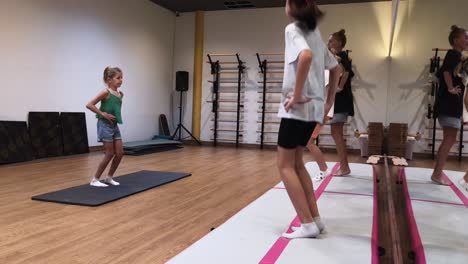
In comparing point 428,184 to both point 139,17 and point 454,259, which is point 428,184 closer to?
point 454,259

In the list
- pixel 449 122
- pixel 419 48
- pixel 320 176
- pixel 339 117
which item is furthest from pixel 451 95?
pixel 320 176

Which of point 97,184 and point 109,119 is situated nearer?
point 109,119

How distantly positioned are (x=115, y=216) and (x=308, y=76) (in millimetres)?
1680

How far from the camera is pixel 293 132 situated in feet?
6.08

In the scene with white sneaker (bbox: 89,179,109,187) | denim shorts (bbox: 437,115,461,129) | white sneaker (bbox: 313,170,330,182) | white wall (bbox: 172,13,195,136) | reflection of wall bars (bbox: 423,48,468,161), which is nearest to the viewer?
reflection of wall bars (bbox: 423,48,468,161)

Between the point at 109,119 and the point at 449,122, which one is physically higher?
the point at 449,122

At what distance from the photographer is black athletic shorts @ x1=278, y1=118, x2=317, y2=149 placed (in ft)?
6.08

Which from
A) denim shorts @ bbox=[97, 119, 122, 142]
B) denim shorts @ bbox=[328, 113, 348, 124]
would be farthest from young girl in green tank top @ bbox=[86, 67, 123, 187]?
denim shorts @ bbox=[328, 113, 348, 124]

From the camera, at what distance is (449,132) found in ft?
7.12

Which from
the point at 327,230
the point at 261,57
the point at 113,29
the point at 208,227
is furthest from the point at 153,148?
the point at 327,230

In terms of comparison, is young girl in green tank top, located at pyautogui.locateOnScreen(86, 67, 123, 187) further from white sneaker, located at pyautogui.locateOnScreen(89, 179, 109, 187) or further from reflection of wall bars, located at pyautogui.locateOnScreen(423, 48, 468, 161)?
reflection of wall bars, located at pyautogui.locateOnScreen(423, 48, 468, 161)

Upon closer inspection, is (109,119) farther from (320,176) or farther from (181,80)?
(181,80)

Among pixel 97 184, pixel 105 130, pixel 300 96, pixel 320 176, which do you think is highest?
pixel 300 96

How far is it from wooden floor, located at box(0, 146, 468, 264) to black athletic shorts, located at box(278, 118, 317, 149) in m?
0.78
